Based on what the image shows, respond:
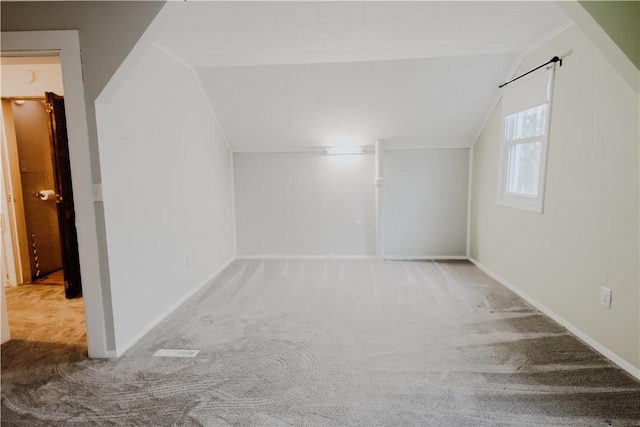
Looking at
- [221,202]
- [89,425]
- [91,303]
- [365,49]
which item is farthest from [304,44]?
[89,425]

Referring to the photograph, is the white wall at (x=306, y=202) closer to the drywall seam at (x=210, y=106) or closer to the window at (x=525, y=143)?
the drywall seam at (x=210, y=106)

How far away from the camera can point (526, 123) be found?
2.96 m

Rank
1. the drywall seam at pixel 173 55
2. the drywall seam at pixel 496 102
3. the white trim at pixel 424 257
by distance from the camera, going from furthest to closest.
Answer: the white trim at pixel 424 257
the drywall seam at pixel 496 102
the drywall seam at pixel 173 55

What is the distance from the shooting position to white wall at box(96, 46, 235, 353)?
2016 mm

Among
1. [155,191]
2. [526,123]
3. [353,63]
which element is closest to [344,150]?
[353,63]

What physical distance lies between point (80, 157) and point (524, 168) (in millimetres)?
3582

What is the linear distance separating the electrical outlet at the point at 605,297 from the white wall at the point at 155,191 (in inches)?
122

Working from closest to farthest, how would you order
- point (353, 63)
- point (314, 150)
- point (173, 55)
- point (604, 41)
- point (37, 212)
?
point (604, 41), point (173, 55), point (353, 63), point (37, 212), point (314, 150)

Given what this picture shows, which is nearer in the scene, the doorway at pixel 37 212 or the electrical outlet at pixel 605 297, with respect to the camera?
the electrical outlet at pixel 605 297

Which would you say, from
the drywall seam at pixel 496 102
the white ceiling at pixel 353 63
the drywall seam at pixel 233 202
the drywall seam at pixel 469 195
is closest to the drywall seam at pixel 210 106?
the white ceiling at pixel 353 63

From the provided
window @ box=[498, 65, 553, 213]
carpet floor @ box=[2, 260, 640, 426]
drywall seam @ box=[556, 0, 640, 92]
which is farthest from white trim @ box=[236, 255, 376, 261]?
drywall seam @ box=[556, 0, 640, 92]

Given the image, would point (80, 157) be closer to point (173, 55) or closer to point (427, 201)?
point (173, 55)

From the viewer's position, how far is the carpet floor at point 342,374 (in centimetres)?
147

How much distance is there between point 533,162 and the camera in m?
2.84
